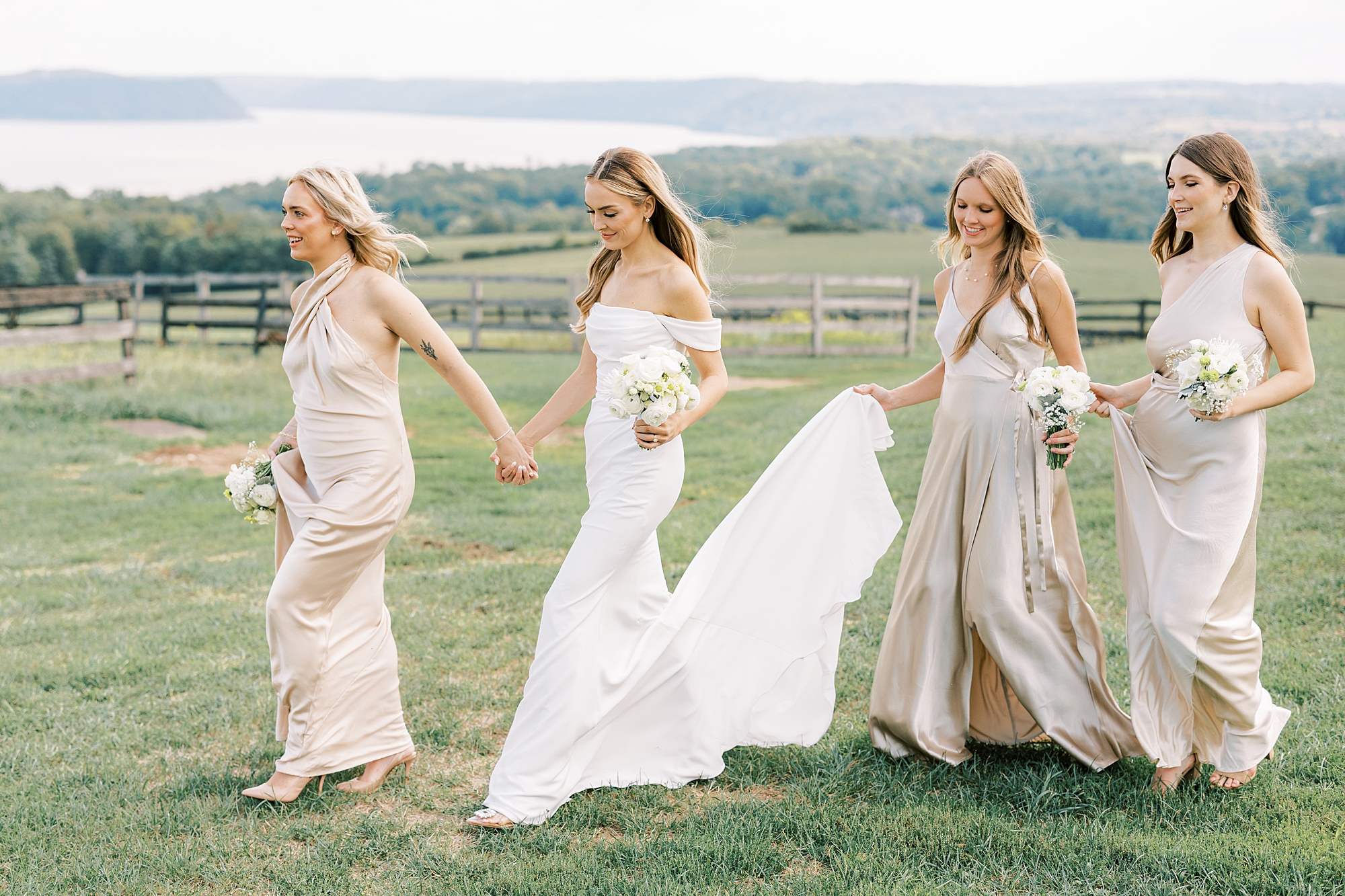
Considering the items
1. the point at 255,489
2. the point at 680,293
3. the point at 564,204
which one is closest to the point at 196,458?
the point at 255,489

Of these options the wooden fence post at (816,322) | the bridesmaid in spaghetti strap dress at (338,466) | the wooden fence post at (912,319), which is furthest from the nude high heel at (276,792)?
the wooden fence post at (912,319)

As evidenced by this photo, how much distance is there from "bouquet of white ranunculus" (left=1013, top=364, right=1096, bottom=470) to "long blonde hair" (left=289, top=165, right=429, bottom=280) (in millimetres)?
2667

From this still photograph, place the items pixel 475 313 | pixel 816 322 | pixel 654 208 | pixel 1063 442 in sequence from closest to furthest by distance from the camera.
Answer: pixel 1063 442 < pixel 654 208 < pixel 816 322 < pixel 475 313

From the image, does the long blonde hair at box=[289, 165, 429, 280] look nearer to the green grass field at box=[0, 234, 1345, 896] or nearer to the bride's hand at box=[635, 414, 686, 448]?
the bride's hand at box=[635, 414, 686, 448]

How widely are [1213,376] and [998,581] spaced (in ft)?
3.77

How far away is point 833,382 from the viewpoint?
19.9m

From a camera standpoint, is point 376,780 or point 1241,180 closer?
point 1241,180

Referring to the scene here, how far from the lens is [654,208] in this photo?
4352mm

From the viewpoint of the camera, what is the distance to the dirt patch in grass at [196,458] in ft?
41.0

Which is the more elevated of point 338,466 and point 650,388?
point 650,388

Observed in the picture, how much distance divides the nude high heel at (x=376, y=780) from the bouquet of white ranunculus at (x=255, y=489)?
47.4 inches

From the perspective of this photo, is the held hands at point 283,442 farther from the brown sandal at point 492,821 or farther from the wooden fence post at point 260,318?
the wooden fence post at point 260,318

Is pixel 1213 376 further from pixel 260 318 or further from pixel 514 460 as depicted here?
pixel 260 318

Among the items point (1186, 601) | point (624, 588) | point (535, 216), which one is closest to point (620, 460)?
point (624, 588)
